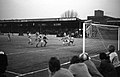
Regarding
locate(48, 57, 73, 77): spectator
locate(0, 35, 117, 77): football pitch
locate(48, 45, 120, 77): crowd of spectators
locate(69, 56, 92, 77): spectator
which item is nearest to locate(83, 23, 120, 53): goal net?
locate(0, 35, 117, 77): football pitch

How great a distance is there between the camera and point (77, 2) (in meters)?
18.0

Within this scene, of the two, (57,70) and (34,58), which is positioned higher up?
(57,70)

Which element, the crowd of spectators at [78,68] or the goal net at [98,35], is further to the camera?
the goal net at [98,35]

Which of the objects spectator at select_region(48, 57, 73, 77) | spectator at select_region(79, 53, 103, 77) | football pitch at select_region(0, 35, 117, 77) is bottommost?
football pitch at select_region(0, 35, 117, 77)

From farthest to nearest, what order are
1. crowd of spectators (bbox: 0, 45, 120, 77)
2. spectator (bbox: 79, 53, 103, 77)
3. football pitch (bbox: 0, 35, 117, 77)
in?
football pitch (bbox: 0, 35, 117, 77) < spectator (bbox: 79, 53, 103, 77) < crowd of spectators (bbox: 0, 45, 120, 77)

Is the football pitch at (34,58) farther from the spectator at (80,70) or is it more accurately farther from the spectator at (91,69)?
the spectator at (80,70)

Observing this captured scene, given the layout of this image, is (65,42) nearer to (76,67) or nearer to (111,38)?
(111,38)

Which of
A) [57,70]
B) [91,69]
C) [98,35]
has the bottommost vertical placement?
[98,35]

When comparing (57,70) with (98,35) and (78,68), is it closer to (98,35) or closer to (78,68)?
(78,68)

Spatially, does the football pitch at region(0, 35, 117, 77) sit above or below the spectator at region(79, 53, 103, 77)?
below

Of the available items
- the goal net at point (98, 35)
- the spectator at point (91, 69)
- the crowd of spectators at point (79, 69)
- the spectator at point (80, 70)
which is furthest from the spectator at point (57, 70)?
the goal net at point (98, 35)

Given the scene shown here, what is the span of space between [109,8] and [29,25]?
91.9 feet

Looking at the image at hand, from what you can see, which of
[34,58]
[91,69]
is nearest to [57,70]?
[91,69]

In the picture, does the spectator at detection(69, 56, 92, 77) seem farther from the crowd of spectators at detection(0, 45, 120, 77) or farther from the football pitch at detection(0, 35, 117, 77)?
the football pitch at detection(0, 35, 117, 77)
